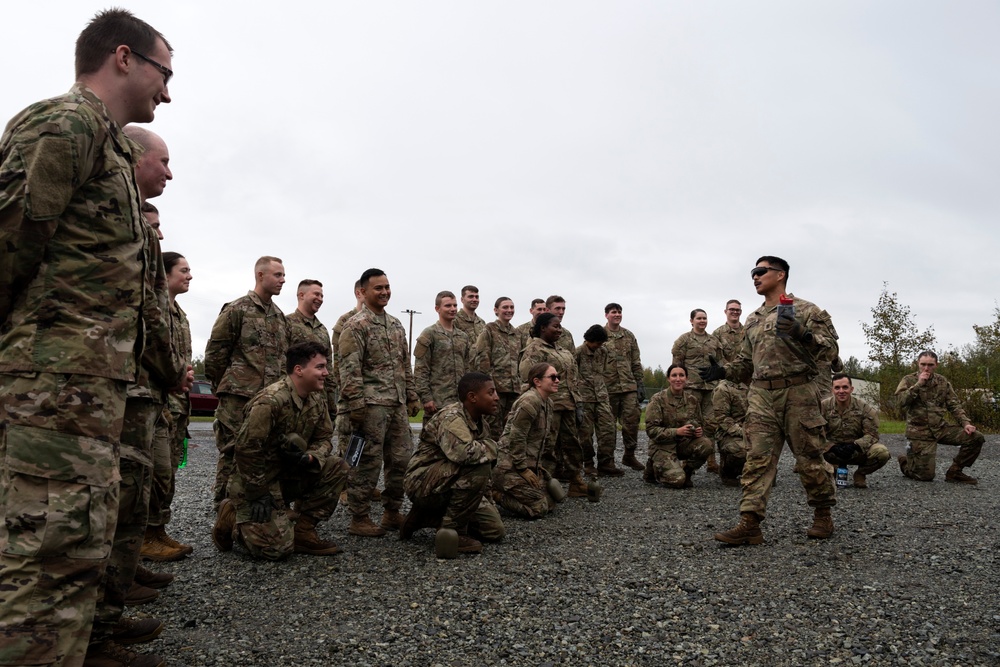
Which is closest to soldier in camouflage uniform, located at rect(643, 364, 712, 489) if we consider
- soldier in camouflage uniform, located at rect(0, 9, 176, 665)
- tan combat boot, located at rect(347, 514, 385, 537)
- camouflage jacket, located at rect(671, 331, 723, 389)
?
camouflage jacket, located at rect(671, 331, 723, 389)

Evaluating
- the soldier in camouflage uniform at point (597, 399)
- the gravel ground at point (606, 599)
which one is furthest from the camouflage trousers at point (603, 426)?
the gravel ground at point (606, 599)

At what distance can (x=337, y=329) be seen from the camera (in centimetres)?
935

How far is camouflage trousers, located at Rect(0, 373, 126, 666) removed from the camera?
1.92 meters

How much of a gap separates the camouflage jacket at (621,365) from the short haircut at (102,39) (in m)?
8.57

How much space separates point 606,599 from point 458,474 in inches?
69.9

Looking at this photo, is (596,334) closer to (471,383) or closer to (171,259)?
(471,383)

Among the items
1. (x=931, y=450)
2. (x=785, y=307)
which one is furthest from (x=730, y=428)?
(x=785, y=307)

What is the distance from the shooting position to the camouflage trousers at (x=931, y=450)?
9.86m

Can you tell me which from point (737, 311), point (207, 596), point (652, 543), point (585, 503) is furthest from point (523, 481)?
point (737, 311)

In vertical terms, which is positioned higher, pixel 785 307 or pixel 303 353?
pixel 785 307

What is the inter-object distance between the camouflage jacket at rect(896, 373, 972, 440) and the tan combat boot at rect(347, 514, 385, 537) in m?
8.24

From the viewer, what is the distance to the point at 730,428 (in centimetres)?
919

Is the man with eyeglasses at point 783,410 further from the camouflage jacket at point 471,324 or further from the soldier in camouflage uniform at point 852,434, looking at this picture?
the camouflage jacket at point 471,324

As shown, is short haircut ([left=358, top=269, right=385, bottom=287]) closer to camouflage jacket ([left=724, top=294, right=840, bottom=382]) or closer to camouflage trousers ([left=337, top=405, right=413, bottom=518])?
camouflage trousers ([left=337, top=405, right=413, bottom=518])
